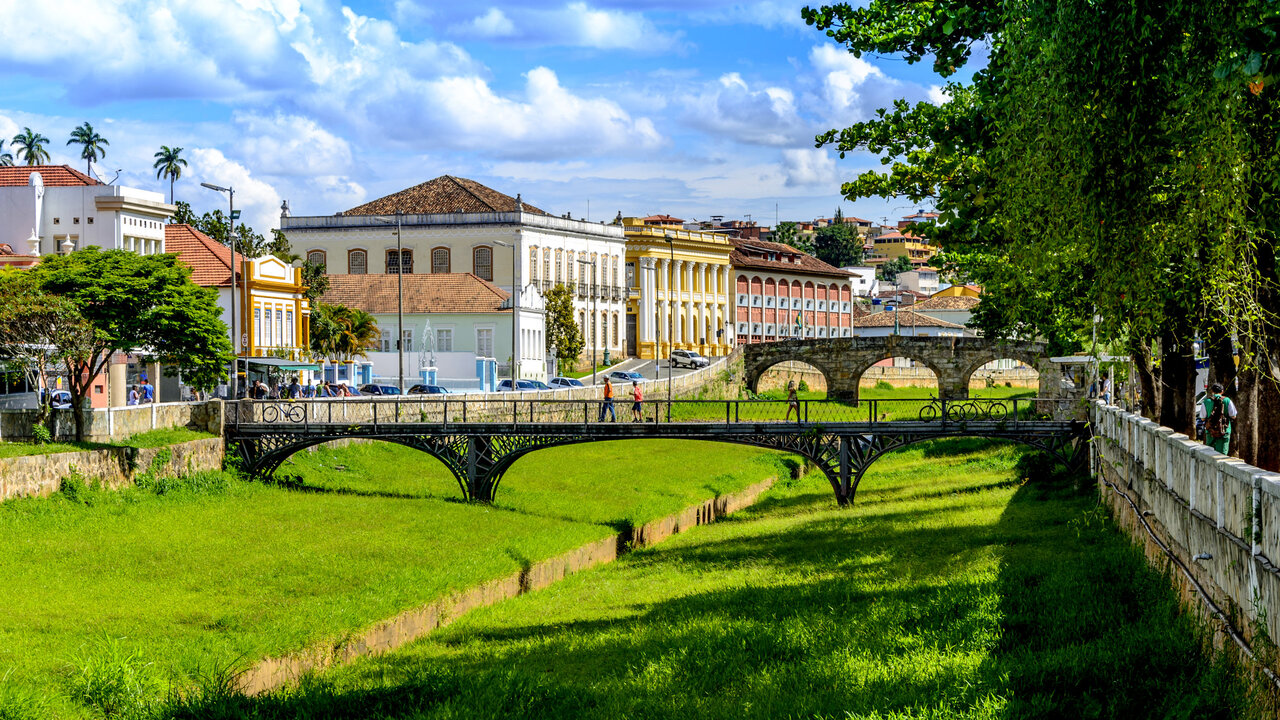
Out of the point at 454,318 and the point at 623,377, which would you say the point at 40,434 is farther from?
the point at 623,377

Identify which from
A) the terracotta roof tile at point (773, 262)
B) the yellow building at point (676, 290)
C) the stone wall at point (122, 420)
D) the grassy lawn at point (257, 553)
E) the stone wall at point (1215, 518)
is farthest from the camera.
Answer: the terracotta roof tile at point (773, 262)

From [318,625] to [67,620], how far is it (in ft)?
13.4

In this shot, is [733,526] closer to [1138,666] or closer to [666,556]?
[666,556]

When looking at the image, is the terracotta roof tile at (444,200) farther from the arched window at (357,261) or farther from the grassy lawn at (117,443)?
the grassy lawn at (117,443)

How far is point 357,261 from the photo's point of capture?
9588 cm

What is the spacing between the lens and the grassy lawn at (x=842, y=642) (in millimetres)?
15266

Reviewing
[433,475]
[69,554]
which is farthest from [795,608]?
[433,475]

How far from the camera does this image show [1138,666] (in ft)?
49.8

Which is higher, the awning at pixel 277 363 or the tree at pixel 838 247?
the tree at pixel 838 247

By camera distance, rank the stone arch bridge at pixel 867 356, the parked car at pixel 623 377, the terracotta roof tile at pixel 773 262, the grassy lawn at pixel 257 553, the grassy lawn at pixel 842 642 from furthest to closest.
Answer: the terracotta roof tile at pixel 773 262 < the stone arch bridge at pixel 867 356 < the parked car at pixel 623 377 < the grassy lawn at pixel 257 553 < the grassy lawn at pixel 842 642

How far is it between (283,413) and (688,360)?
203 feet

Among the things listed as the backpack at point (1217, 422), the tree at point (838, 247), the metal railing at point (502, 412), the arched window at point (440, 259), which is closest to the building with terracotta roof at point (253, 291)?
the metal railing at point (502, 412)

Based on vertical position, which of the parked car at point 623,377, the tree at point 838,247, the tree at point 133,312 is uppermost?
the tree at point 838,247

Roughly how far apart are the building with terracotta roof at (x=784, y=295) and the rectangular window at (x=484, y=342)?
40714mm
